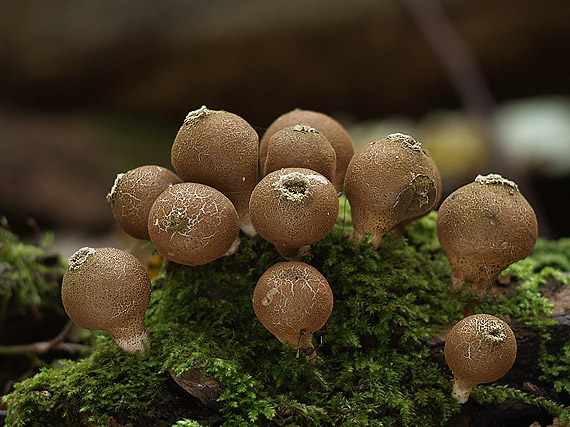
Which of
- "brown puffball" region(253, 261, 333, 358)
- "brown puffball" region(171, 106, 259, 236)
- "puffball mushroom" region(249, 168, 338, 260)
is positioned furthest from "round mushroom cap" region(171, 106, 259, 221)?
"brown puffball" region(253, 261, 333, 358)

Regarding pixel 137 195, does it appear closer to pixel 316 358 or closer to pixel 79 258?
pixel 79 258

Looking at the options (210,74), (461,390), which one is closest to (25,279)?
(461,390)

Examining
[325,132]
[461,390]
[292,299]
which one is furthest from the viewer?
[325,132]

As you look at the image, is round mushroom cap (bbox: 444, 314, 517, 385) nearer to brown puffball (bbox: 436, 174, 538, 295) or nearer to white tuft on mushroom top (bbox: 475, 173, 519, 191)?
brown puffball (bbox: 436, 174, 538, 295)

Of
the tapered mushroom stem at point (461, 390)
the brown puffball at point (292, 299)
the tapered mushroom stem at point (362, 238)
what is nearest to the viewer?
the brown puffball at point (292, 299)

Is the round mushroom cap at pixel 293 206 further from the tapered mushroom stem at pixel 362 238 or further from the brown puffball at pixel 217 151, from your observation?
the tapered mushroom stem at pixel 362 238

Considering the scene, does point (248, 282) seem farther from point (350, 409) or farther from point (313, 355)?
Result: point (350, 409)

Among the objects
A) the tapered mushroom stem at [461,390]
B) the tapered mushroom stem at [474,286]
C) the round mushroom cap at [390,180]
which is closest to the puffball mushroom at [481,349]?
the tapered mushroom stem at [461,390]

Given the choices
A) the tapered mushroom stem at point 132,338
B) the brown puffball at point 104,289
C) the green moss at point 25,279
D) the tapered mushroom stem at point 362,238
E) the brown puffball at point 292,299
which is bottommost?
the green moss at point 25,279
